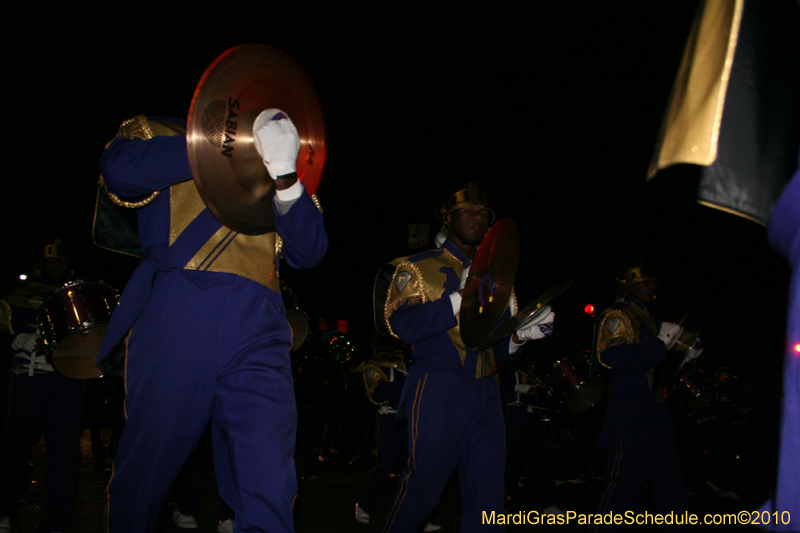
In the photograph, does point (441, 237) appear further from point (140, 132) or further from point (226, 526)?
point (226, 526)

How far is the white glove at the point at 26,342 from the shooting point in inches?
194

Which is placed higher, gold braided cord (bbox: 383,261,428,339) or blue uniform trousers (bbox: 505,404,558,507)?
gold braided cord (bbox: 383,261,428,339)

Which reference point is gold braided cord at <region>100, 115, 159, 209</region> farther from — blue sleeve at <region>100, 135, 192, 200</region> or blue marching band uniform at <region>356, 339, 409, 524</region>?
blue marching band uniform at <region>356, 339, 409, 524</region>

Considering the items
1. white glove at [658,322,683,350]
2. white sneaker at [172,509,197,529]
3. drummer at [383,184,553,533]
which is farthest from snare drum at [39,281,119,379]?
white glove at [658,322,683,350]

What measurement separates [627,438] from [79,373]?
3.88m

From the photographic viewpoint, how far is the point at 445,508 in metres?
6.84

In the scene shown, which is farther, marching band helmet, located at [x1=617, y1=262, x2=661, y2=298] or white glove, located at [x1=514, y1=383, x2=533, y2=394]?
white glove, located at [x1=514, y1=383, x2=533, y2=394]

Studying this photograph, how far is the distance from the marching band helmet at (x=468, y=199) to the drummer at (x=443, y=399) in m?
0.39

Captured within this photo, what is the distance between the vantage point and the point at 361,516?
591cm

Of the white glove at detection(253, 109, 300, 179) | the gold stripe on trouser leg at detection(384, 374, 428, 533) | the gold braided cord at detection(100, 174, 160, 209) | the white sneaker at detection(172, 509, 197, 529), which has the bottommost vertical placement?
the white sneaker at detection(172, 509, 197, 529)

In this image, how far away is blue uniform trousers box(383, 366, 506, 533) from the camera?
323 centimetres

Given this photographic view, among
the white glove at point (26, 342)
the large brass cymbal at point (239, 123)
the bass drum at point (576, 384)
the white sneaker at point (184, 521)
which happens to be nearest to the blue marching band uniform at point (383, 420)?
the white sneaker at point (184, 521)

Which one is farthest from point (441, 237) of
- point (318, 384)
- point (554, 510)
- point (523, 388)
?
point (318, 384)

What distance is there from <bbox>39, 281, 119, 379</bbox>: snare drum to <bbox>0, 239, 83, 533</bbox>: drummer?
3.18 feet
